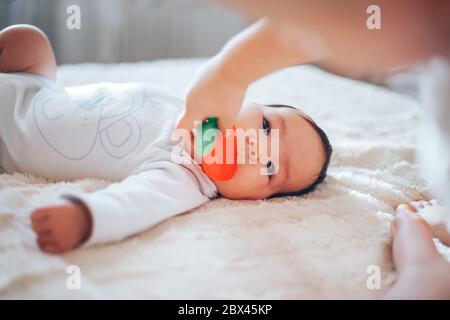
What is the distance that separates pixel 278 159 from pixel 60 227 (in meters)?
0.36

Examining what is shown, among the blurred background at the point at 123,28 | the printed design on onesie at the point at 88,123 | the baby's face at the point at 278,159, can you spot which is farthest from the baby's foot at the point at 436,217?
the blurred background at the point at 123,28

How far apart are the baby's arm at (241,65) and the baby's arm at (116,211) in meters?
0.14

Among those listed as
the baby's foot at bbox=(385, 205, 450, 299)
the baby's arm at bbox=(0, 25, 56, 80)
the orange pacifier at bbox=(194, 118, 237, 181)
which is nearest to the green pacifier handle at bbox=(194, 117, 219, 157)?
the orange pacifier at bbox=(194, 118, 237, 181)

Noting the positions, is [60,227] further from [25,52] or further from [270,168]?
[25,52]

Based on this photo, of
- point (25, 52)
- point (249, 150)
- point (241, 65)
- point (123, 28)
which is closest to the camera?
point (241, 65)

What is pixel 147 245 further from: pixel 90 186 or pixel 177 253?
pixel 90 186

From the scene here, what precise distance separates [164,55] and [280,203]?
2.97 feet

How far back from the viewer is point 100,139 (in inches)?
29.2

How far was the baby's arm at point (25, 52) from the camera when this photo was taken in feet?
2.88

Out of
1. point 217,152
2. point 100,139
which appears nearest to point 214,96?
A: point 217,152

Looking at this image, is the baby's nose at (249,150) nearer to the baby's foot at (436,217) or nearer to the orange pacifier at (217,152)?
the orange pacifier at (217,152)

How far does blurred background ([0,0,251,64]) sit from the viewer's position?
1111 mm

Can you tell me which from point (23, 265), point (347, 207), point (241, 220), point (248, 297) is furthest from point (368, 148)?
point (23, 265)

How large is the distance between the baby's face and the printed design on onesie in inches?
6.9
